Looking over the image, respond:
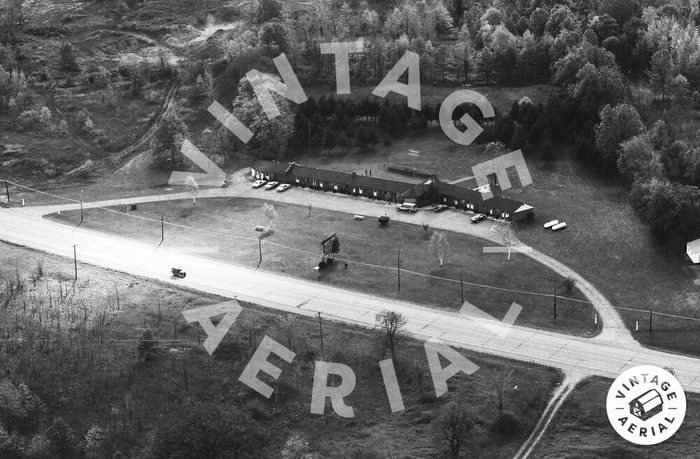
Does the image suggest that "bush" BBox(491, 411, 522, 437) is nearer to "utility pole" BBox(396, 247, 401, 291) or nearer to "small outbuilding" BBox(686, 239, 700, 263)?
"utility pole" BBox(396, 247, 401, 291)

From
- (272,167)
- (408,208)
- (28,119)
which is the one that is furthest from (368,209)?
(28,119)

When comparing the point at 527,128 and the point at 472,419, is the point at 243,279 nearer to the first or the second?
the point at 472,419

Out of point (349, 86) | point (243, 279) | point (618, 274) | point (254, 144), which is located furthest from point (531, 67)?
point (243, 279)

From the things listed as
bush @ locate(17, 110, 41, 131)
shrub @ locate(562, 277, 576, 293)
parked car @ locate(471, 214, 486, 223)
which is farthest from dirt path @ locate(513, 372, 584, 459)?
bush @ locate(17, 110, 41, 131)

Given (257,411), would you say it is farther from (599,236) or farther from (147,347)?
(599,236)

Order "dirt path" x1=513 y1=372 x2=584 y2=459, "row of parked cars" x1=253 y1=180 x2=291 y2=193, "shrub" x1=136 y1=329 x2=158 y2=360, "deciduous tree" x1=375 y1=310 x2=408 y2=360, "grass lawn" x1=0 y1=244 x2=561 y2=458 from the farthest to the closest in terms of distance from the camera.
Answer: "row of parked cars" x1=253 y1=180 x2=291 y2=193, "shrub" x1=136 y1=329 x2=158 y2=360, "deciduous tree" x1=375 y1=310 x2=408 y2=360, "grass lawn" x1=0 y1=244 x2=561 y2=458, "dirt path" x1=513 y1=372 x2=584 y2=459

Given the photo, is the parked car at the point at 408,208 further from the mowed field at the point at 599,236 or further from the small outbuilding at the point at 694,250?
the small outbuilding at the point at 694,250
